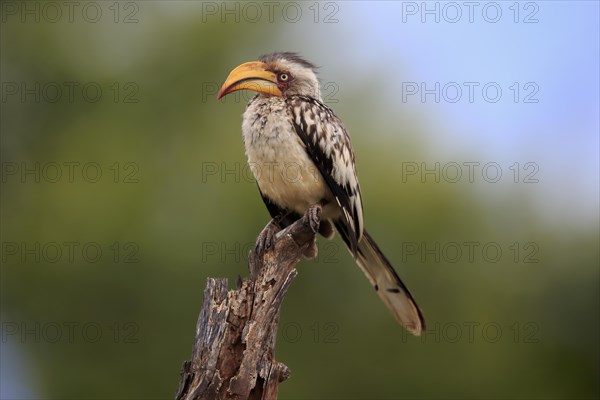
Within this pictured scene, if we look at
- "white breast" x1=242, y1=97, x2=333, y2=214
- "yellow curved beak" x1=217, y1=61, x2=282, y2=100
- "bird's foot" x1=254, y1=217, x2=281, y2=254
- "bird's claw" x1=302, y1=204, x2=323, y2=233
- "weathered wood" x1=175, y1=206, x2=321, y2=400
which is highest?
"yellow curved beak" x1=217, y1=61, x2=282, y2=100

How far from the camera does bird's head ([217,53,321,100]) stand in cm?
593

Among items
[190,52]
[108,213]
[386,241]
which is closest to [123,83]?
[190,52]

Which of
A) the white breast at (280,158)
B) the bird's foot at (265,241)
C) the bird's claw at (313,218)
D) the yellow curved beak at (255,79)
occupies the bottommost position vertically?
the bird's foot at (265,241)

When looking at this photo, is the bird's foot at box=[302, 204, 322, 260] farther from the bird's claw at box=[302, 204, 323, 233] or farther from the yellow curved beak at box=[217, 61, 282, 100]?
the yellow curved beak at box=[217, 61, 282, 100]

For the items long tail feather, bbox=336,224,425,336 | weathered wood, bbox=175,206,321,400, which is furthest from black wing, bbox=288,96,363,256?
weathered wood, bbox=175,206,321,400

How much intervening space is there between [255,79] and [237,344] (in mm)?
2128

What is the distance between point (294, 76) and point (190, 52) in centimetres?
791

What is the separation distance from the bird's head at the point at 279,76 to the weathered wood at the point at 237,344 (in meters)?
1.57

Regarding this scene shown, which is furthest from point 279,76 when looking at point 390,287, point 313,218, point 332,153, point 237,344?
point 237,344

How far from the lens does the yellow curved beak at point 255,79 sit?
5.84 m

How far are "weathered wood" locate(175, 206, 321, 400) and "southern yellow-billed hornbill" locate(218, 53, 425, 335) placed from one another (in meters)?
1.03

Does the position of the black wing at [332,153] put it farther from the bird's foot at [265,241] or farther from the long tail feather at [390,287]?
the bird's foot at [265,241]

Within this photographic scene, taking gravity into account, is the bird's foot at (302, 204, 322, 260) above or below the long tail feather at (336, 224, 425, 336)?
above

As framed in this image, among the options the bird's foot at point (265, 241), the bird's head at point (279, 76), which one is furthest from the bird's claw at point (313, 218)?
the bird's head at point (279, 76)
